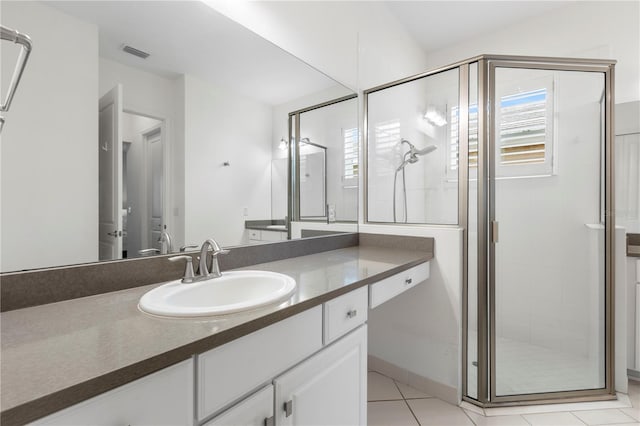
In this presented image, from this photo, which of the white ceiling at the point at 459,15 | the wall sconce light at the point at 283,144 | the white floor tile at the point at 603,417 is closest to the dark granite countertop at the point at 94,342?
the wall sconce light at the point at 283,144

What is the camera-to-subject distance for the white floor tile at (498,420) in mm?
1545

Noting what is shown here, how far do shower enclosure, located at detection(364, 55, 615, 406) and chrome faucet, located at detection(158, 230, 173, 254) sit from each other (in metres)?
1.48

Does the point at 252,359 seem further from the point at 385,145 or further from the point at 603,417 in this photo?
the point at 603,417

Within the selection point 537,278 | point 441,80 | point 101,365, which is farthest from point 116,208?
point 537,278

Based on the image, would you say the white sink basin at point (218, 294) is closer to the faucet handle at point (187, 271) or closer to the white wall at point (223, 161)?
the faucet handle at point (187, 271)

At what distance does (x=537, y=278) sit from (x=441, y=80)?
144 centimetres

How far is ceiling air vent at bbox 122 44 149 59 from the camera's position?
3.29ft

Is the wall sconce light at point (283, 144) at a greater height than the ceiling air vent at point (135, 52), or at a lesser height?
lesser

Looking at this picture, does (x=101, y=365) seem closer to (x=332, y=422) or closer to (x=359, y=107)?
(x=332, y=422)

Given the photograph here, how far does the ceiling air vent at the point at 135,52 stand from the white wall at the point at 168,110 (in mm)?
50

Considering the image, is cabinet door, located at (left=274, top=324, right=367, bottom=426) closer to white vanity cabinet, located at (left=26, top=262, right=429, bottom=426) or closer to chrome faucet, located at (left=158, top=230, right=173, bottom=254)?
white vanity cabinet, located at (left=26, top=262, right=429, bottom=426)

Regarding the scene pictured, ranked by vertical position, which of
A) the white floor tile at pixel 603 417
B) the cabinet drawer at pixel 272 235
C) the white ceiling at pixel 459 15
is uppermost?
the white ceiling at pixel 459 15

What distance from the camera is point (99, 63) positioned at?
93cm

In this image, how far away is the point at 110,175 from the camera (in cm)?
96
